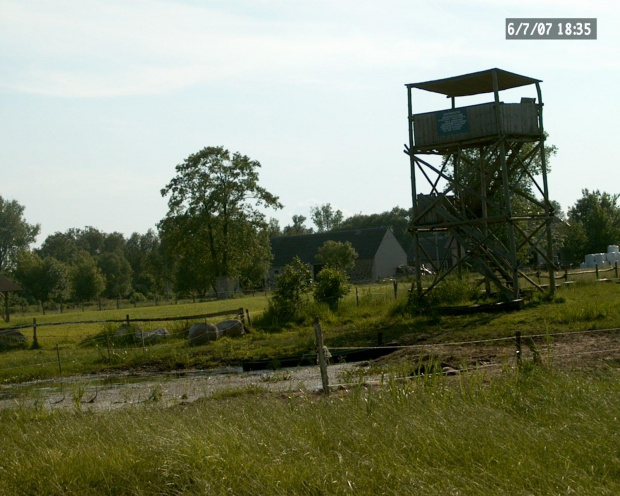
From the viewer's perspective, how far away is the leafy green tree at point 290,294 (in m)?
32.6

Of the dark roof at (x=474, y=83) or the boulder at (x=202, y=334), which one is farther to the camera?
the dark roof at (x=474, y=83)

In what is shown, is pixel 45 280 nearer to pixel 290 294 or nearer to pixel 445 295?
pixel 290 294

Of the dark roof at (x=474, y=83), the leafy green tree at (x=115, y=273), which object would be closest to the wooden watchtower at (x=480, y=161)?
the dark roof at (x=474, y=83)

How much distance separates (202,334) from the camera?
28828 mm

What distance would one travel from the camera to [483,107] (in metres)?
29.6

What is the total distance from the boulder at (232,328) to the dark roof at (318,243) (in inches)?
2385

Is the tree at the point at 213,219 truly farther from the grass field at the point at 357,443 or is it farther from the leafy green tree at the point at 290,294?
the grass field at the point at 357,443

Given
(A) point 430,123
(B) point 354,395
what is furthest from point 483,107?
(B) point 354,395

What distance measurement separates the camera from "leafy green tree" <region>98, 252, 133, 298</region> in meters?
111

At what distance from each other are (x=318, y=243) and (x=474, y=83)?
→ 223 feet

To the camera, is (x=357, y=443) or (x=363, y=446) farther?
(x=357, y=443)

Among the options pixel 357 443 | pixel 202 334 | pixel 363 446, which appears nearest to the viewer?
pixel 363 446

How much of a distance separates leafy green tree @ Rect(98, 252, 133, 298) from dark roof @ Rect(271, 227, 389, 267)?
22.4m

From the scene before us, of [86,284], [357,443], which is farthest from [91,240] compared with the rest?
[357,443]
